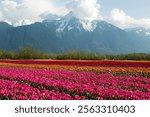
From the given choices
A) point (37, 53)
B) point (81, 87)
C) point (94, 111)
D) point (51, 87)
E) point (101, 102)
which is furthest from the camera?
point (37, 53)

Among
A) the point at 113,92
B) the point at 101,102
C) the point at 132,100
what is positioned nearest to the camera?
the point at 101,102

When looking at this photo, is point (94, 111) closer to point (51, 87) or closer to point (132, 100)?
point (132, 100)

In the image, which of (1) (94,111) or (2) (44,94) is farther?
(2) (44,94)

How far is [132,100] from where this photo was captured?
12.1 metres

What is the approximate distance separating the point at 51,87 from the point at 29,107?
5.55 meters

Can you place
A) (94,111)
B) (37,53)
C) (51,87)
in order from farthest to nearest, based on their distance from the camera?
(37,53) → (51,87) → (94,111)

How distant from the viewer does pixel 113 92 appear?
13195mm

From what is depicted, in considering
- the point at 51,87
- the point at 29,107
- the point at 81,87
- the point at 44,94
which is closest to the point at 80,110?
the point at 29,107

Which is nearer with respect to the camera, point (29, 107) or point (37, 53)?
point (29, 107)

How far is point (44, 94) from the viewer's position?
1240cm

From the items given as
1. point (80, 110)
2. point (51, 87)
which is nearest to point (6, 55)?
point (51, 87)

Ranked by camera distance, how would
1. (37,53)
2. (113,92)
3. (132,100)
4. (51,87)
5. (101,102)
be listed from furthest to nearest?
(37,53), (51,87), (113,92), (132,100), (101,102)

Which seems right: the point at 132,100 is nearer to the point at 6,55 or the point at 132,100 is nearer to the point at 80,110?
the point at 80,110

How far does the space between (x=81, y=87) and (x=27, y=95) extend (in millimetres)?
2953
